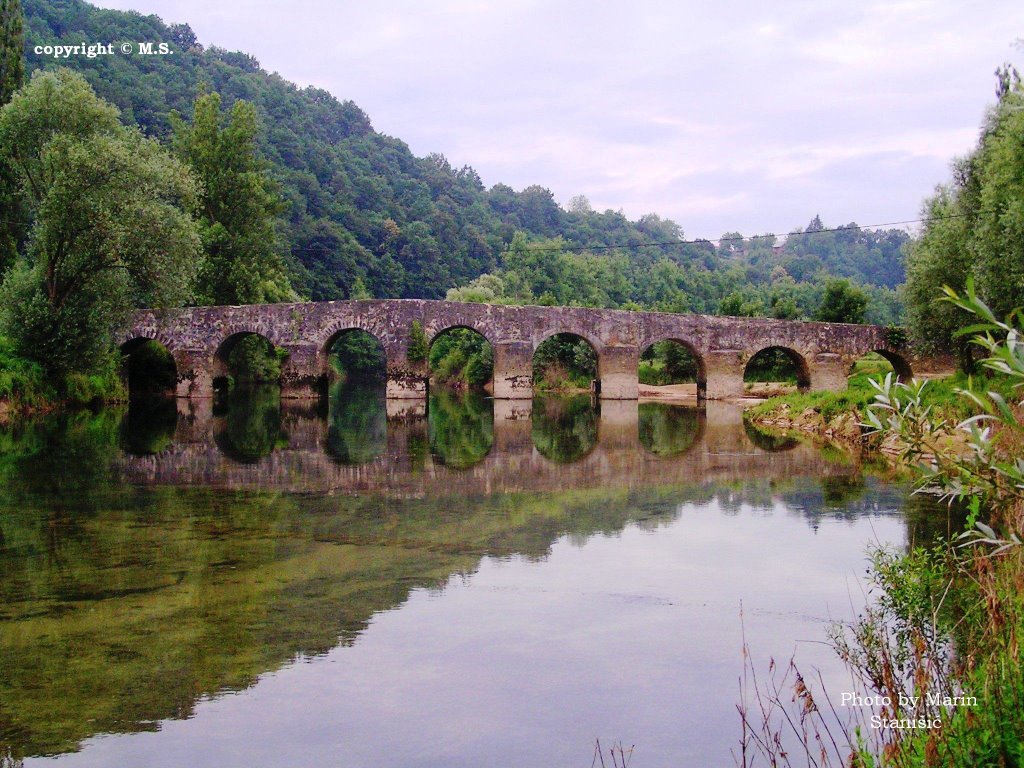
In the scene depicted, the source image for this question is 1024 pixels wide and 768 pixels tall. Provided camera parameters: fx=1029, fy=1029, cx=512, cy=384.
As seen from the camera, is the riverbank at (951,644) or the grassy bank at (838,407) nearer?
the riverbank at (951,644)

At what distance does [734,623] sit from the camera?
7.53m

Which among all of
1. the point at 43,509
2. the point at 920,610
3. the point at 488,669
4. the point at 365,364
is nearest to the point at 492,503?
the point at 43,509

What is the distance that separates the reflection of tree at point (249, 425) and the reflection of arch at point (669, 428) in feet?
24.3

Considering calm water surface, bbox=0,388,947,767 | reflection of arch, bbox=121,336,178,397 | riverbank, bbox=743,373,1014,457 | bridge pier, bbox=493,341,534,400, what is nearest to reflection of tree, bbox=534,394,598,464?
bridge pier, bbox=493,341,534,400

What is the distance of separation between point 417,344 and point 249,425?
1028 cm

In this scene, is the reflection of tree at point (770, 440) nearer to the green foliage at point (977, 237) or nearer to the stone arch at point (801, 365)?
the green foliage at point (977, 237)

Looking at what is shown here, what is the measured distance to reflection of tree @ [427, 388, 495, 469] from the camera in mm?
18445

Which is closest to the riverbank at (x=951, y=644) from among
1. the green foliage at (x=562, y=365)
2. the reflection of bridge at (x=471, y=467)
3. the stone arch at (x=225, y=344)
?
the reflection of bridge at (x=471, y=467)

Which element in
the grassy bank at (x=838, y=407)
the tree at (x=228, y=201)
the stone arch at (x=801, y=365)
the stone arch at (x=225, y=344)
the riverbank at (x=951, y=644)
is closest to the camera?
the riverbank at (x=951, y=644)

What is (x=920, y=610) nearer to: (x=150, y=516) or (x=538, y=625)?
(x=538, y=625)

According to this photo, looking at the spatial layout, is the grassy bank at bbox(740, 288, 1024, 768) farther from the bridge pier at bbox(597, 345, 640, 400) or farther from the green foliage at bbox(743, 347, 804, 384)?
the green foliage at bbox(743, 347, 804, 384)

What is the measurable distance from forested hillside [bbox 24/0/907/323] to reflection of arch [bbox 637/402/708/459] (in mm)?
14832

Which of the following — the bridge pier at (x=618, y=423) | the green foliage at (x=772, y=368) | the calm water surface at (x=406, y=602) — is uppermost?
the green foliage at (x=772, y=368)

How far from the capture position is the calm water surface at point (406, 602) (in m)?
5.55
